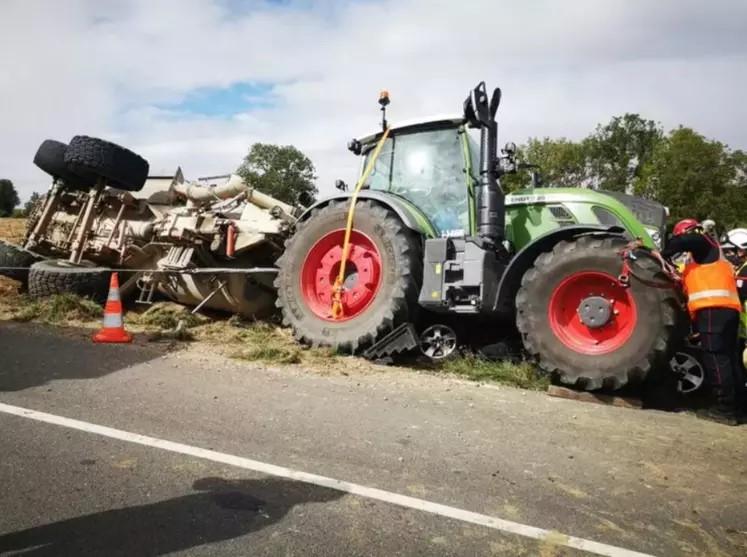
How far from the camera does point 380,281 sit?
6.08m

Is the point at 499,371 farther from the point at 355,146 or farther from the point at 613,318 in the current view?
the point at 355,146

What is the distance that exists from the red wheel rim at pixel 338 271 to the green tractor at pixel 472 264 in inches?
0.5

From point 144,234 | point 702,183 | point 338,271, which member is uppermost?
point 702,183

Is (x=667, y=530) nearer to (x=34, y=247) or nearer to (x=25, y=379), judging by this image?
(x=25, y=379)

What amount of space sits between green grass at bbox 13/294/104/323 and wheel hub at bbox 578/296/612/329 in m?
5.67

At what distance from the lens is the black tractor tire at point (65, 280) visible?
7629 millimetres

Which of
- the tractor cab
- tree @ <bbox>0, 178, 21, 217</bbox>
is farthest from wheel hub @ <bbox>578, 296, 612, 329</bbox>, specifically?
tree @ <bbox>0, 178, 21, 217</bbox>

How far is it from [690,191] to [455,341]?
1050 inches

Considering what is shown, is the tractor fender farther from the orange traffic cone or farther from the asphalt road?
the orange traffic cone

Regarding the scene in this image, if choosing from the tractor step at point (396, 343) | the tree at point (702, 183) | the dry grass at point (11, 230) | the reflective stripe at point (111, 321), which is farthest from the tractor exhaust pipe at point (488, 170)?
the tree at point (702, 183)

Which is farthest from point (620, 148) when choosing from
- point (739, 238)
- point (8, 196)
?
point (8, 196)

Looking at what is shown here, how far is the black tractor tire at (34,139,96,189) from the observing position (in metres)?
8.70

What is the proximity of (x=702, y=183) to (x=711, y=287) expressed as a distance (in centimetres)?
2690

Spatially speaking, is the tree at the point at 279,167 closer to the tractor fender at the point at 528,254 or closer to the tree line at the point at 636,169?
the tree line at the point at 636,169
